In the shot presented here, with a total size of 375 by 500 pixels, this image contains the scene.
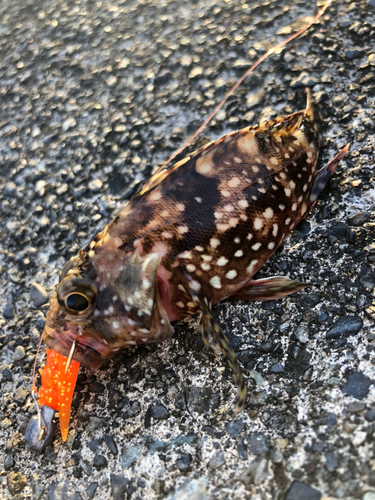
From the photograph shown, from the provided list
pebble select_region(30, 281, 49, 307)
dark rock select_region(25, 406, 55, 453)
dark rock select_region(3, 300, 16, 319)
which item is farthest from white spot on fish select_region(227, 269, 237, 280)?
dark rock select_region(3, 300, 16, 319)

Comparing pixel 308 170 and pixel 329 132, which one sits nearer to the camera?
pixel 308 170

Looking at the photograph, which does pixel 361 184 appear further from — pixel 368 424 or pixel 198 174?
pixel 368 424

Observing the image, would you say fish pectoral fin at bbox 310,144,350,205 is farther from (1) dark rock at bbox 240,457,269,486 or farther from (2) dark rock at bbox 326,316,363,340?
(1) dark rock at bbox 240,457,269,486

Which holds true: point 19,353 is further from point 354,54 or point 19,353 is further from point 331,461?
point 354,54

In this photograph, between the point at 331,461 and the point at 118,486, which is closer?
the point at 331,461

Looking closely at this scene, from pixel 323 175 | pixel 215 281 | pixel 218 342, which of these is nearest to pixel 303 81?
pixel 323 175

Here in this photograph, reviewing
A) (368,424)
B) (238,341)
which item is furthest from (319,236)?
(368,424)
